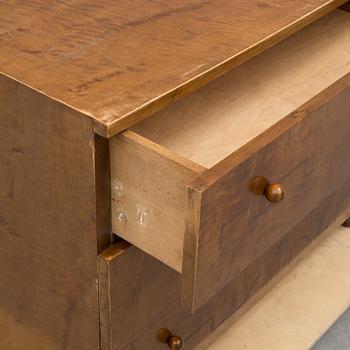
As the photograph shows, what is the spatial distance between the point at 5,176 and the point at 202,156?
0.21 m

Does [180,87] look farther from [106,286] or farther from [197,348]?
[197,348]

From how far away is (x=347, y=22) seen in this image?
106cm

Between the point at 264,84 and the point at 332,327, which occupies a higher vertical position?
the point at 264,84

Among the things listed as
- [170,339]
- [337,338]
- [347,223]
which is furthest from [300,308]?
[170,339]

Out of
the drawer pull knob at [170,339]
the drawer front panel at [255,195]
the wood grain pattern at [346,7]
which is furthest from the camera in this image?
the wood grain pattern at [346,7]

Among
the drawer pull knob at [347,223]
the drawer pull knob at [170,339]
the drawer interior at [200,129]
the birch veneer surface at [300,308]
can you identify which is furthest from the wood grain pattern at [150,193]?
the drawer pull knob at [347,223]

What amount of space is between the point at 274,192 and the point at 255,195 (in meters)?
0.02

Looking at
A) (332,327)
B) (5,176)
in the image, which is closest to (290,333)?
(332,327)

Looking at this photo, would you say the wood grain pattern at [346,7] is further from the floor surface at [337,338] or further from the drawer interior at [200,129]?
the floor surface at [337,338]

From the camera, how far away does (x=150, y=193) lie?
72 cm

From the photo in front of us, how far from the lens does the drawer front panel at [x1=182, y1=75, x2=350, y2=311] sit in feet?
2.21

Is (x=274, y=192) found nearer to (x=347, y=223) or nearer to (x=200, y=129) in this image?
(x=200, y=129)

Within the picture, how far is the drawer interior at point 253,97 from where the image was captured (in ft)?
2.61

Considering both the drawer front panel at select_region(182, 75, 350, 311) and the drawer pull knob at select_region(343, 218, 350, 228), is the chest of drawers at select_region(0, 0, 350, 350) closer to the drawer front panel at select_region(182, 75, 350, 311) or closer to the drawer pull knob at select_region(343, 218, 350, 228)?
the drawer front panel at select_region(182, 75, 350, 311)
